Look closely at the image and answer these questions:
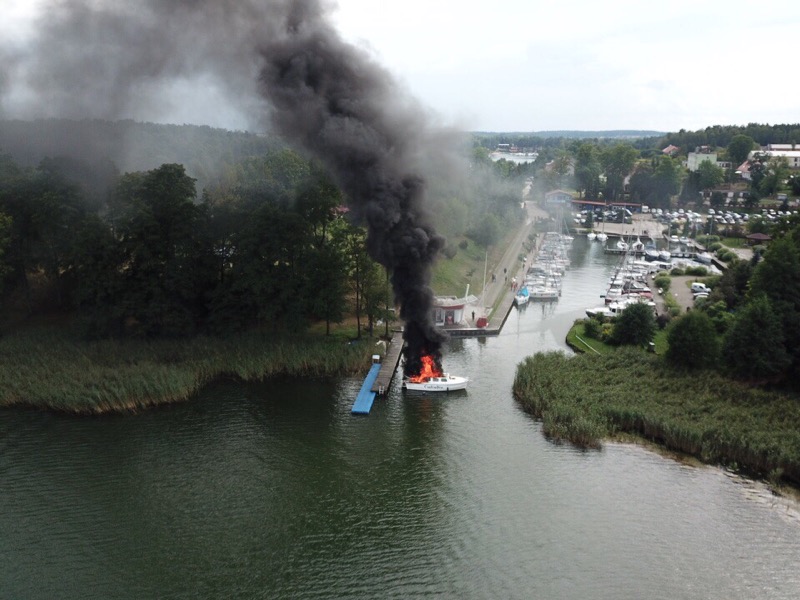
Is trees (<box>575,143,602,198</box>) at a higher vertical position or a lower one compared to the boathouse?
higher

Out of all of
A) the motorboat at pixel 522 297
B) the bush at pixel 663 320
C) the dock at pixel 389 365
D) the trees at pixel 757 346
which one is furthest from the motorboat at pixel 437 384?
the motorboat at pixel 522 297

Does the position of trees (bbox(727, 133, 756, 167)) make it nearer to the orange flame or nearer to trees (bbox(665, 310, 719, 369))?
trees (bbox(665, 310, 719, 369))

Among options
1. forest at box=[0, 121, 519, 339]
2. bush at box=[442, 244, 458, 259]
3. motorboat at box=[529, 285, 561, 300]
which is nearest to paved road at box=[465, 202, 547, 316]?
motorboat at box=[529, 285, 561, 300]

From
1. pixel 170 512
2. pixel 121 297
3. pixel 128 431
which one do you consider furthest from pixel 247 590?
pixel 121 297

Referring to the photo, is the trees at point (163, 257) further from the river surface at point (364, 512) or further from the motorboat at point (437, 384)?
the motorboat at point (437, 384)

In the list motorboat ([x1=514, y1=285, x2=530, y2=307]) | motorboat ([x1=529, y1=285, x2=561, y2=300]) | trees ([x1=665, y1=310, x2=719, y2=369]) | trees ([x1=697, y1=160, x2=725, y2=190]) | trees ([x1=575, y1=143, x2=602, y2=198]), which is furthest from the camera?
trees ([x1=575, y1=143, x2=602, y2=198])

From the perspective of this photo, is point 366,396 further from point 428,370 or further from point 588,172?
point 588,172
